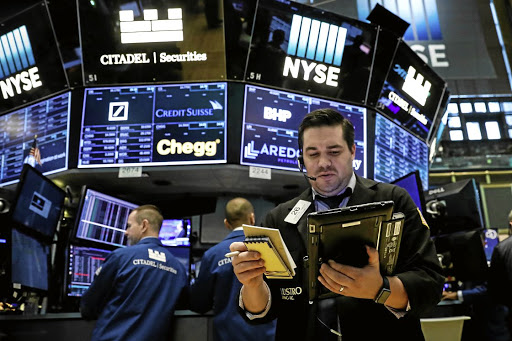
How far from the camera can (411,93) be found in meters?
4.95

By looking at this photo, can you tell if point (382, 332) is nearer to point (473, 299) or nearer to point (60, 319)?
point (60, 319)

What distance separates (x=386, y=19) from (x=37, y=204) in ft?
11.5

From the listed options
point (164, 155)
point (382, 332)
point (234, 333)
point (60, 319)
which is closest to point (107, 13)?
point (164, 155)

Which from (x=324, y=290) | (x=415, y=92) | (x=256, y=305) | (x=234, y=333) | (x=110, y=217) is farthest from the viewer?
(x=415, y=92)

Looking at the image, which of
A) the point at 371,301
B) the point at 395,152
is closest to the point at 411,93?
the point at 395,152

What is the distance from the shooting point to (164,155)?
395cm

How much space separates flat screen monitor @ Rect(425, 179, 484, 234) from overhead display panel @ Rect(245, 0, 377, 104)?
1.20 metres

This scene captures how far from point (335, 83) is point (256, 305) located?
10.4ft

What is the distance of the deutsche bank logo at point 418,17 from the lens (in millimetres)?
9547

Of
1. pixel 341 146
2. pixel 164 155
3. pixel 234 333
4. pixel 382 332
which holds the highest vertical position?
pixel 164 155

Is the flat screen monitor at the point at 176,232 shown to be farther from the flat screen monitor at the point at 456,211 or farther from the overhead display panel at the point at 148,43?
the flat screen monitor at the point at 456,211

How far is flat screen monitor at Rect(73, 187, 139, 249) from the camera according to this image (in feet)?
13.0

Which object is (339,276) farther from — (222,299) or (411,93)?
(411,93)

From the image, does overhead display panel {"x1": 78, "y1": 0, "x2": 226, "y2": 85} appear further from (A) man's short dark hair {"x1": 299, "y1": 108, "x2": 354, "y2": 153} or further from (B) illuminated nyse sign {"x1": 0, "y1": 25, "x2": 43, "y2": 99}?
(A) man's short dark hair {"x1": 299, "y1": 108, "x2": 354, "y2": 153}
